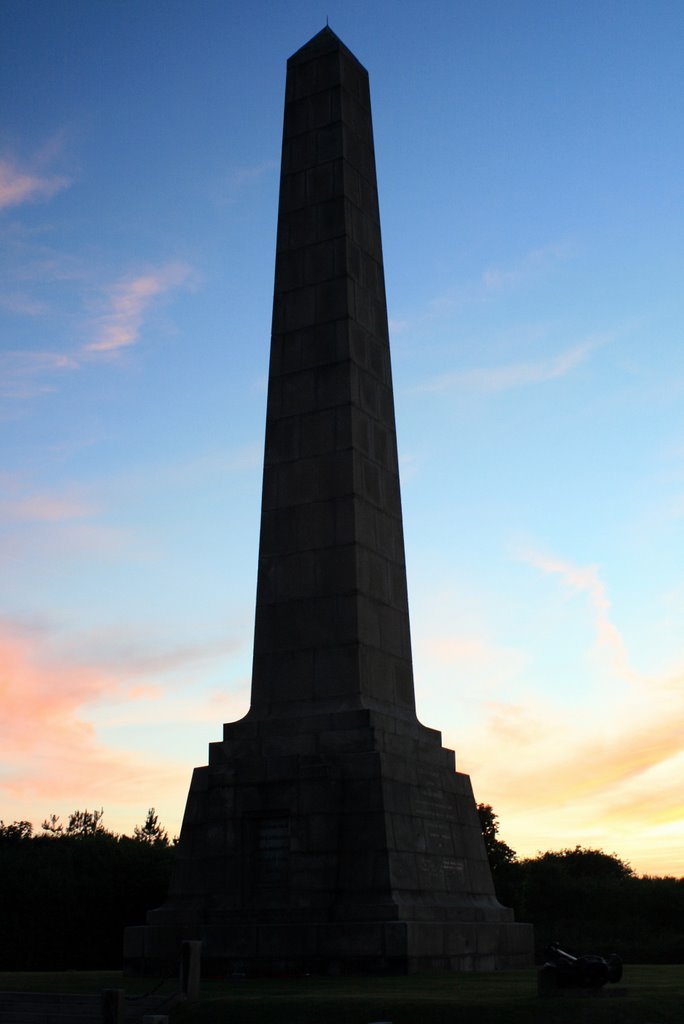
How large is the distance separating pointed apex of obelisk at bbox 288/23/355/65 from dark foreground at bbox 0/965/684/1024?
21599mm

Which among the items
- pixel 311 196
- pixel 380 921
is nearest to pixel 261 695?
pixel 380 921

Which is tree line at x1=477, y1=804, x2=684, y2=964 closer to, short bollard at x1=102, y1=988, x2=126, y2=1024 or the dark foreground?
the dark foreground

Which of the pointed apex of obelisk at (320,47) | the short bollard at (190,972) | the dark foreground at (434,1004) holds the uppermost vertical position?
the pointed apex of obelisk at (320,47)

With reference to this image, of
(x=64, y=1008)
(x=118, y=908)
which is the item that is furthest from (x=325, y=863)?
(x=118, y=908)

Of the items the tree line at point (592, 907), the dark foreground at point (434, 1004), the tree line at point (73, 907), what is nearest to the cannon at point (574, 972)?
the dark foreground at point (434, 1004)

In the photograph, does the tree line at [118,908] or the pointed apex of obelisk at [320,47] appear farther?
the tree line at [118,908]

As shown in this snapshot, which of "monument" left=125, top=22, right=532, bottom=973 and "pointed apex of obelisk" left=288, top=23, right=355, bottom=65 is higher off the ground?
"pointed apex of obelisk" left=288, top=23, right=355, bottom=65

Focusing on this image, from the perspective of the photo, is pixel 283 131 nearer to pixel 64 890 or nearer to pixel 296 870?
pixel 296 870

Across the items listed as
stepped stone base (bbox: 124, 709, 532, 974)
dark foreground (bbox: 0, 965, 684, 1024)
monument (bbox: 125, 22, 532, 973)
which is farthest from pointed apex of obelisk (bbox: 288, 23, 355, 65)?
dark foreground (bbox: 0, 965, 684, 1024)

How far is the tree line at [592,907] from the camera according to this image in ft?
109

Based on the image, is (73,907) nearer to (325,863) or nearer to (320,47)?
(325,863)

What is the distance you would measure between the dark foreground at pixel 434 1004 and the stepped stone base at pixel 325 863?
7.10 ft

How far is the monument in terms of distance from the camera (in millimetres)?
20562

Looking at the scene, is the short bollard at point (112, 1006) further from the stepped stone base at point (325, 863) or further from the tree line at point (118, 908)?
the tree line at point (118, 908)
